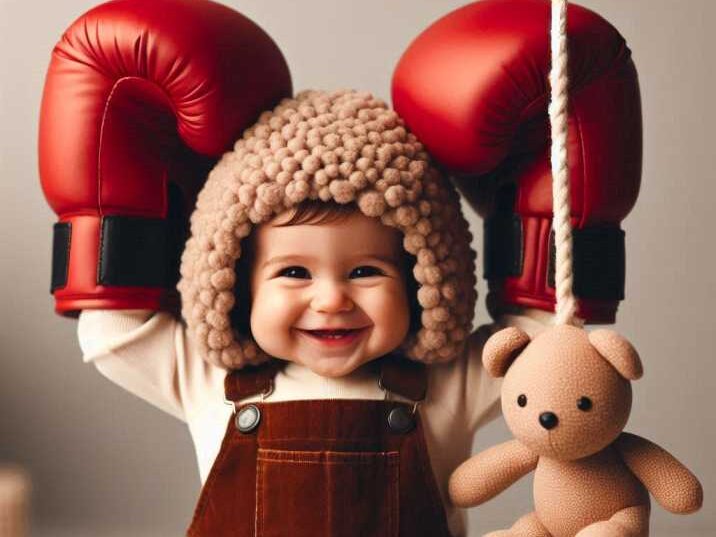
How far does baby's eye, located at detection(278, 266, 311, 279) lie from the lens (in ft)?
2.96

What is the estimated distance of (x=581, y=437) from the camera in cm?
70

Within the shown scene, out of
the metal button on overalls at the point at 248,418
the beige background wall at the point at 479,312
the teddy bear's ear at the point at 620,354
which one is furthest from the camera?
the beige background wall at the point at 479,312

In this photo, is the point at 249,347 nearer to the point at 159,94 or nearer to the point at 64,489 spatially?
the point at 159,94

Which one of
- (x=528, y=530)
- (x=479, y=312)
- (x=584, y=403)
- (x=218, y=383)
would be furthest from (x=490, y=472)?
(x=479, y=312)

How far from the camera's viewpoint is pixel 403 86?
3.03ft

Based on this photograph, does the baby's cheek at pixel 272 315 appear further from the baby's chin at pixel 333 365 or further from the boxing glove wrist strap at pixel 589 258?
the boxing glove wrist strap at pixel 589 258

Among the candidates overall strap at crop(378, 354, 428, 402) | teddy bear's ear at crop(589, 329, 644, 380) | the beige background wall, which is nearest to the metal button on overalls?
overall strap at crop(378, 354, 428, 402)

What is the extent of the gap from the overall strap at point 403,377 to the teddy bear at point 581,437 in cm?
15

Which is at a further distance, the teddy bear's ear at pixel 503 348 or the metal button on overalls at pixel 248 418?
the metal button on overalls at pixel 248 418

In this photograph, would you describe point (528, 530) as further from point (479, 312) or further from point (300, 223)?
point (479, 312)

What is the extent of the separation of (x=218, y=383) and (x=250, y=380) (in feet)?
0.16

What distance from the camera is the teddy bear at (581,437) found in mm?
692

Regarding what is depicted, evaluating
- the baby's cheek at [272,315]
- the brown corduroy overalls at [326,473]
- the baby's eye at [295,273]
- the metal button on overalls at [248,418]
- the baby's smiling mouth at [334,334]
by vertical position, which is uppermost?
the baby's eye at [295,273]

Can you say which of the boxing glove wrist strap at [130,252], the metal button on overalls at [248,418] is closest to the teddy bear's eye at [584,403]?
the metal button on overalls at [248,418]
